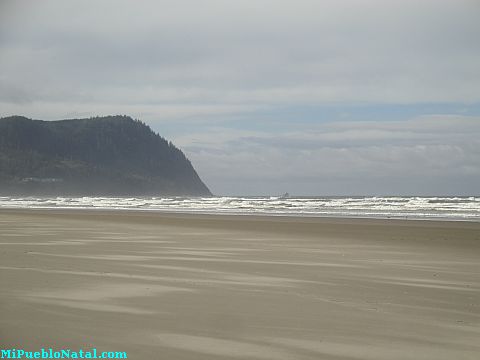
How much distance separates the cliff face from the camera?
13350 centimetres

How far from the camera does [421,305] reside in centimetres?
665

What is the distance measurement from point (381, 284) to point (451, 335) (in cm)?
283

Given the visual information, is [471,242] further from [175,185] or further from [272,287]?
[175,185]

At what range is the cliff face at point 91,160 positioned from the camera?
133500 mm

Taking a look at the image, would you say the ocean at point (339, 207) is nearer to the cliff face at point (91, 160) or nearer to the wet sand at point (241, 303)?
the wet sand at point (241, 303)

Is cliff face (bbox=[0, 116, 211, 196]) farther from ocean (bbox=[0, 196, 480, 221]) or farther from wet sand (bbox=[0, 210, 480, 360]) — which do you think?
wet sand (bbox=[0, 210, 480, 360])

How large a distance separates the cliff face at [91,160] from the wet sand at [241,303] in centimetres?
12270

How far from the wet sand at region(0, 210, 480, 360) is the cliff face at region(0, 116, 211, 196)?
403ft

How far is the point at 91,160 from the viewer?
152m

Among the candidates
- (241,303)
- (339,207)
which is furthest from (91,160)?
(241,303)

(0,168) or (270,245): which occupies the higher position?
(0,168)

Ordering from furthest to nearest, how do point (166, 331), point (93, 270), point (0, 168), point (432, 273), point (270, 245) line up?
point (0, 168) < point (270, 245) < point (432, 273) < point (93, 270) < point (166, 331)

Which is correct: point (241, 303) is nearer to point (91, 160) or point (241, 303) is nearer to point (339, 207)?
point (339, 207)

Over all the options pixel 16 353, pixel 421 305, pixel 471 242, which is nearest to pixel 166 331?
pixel 16 353
